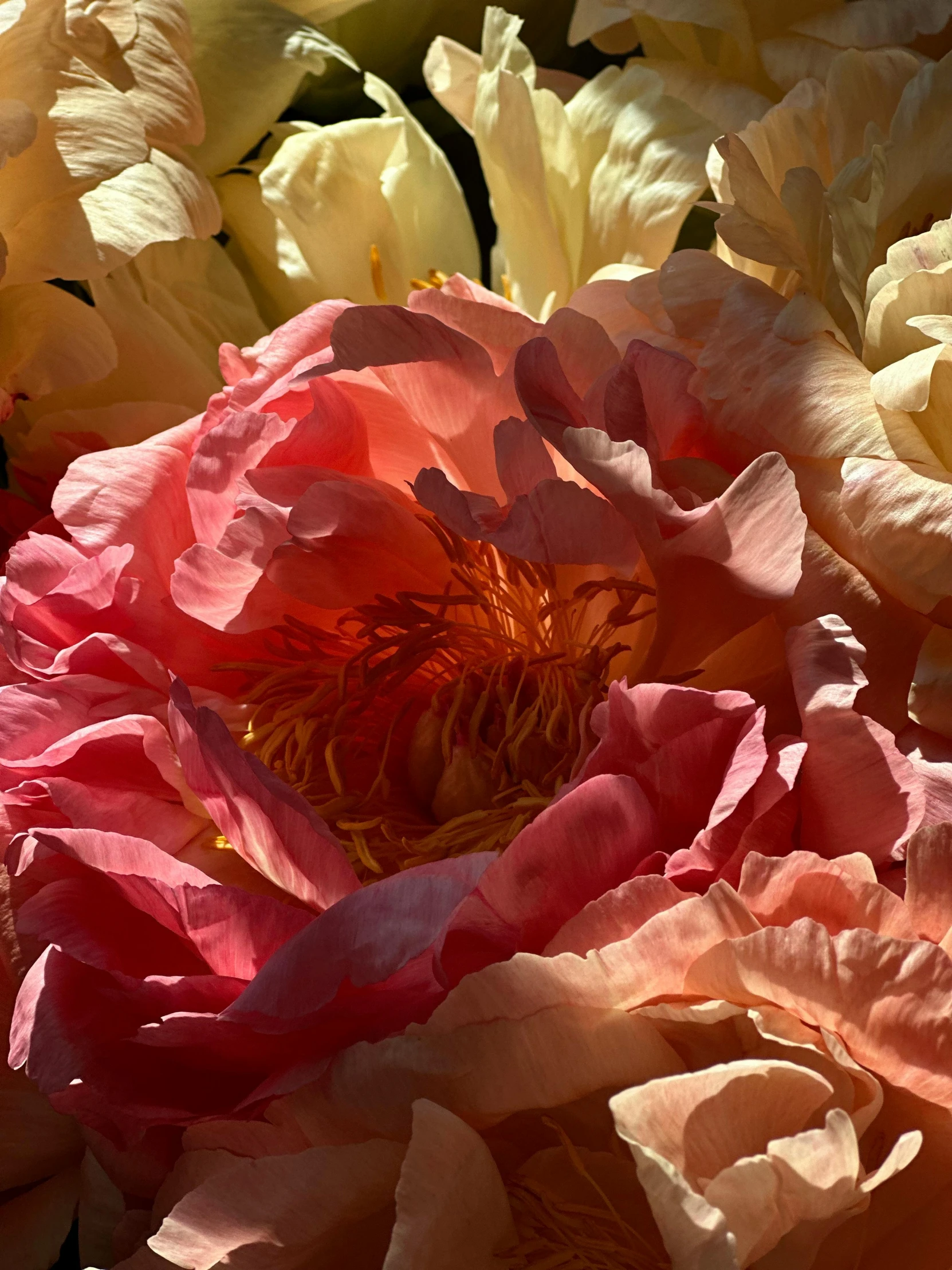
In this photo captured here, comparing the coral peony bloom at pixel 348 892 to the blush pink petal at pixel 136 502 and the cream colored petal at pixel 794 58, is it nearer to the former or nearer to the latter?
the blush pink petal at pixel 136 502

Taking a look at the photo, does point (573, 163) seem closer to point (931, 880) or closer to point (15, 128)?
point (15, 128)

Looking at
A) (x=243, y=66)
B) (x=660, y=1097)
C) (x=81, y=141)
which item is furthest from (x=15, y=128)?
(x=660, y=1097)

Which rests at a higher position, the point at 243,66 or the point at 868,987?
the point at 243,66

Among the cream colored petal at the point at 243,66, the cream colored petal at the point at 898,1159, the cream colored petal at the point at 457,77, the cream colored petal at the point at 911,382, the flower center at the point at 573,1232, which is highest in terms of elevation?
the cream colored petal at the point at 243,66

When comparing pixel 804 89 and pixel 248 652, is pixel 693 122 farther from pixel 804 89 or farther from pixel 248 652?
pixel 248 652

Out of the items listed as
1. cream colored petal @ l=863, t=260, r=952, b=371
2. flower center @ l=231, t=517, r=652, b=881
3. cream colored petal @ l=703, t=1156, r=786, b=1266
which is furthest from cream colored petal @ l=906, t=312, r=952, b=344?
cream colored petal @ l=703, t=1156, r=786, b=1266

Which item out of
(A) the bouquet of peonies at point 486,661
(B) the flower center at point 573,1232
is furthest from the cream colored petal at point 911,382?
(B) the flower center at point 573,1232
